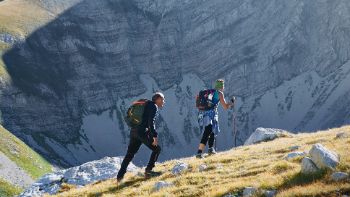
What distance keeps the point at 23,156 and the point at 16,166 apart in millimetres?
7368

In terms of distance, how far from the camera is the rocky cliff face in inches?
6186

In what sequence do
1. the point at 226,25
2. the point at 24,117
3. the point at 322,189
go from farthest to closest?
the point at 226,25 < the point at 24,117 < the point at 322,189

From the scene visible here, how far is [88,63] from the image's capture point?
585 ft

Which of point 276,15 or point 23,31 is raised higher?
point 276,15

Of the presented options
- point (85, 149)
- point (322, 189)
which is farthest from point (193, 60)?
point (322, 189)

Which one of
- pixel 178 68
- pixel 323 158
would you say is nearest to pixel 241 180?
pixel 323 158

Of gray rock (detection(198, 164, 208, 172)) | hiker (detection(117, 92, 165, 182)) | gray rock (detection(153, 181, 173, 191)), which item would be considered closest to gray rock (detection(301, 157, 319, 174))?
gray rock (detection(153, 181, 173, 191))

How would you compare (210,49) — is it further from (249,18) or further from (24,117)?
(24,117)

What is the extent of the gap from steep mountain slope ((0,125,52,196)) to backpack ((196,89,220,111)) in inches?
3203

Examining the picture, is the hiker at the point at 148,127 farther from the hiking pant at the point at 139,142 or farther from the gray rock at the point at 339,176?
the gray rock at the point at 339,176

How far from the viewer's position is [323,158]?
12.8 m

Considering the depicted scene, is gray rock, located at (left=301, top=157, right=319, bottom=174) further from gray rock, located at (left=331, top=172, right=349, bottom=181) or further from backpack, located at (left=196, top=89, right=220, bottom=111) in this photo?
backpack, located at (left=196, top=89, right=220, bottom=111)

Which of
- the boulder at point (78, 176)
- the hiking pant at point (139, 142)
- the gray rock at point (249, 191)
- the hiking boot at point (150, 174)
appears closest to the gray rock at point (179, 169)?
the hiking boot at point (150, 174)

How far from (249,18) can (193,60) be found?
94.1 feet
